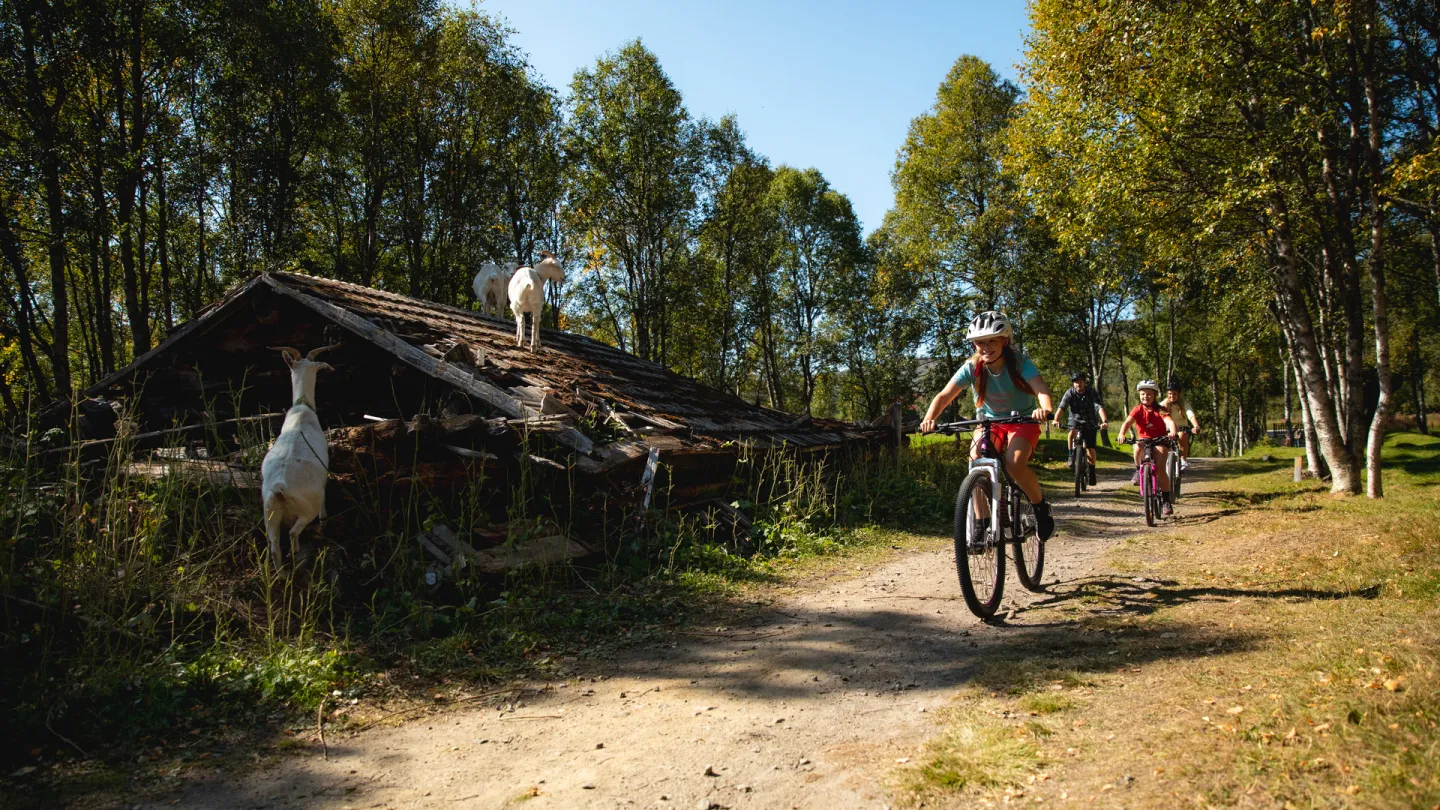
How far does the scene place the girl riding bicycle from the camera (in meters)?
5.49

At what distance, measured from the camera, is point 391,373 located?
909 cm

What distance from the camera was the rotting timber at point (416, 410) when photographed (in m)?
6.66

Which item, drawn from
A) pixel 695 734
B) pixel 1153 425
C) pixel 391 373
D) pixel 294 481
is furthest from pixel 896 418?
pixel 695 734

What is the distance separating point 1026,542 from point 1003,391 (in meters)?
1.37

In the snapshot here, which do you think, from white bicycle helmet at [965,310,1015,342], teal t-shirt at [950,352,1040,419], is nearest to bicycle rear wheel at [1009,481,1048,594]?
teal t-shirt at [950,352,1040,419]

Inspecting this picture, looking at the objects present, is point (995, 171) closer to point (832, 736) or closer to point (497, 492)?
point (497, 492)

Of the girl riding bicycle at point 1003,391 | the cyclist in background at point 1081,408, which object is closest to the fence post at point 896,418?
the cyclist in background at point 1081,408

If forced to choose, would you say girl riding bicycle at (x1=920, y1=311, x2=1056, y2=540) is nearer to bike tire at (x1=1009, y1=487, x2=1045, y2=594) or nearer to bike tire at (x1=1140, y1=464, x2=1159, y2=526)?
bike tire at (x1=1009, y1=487, x2=1045, y2=594)

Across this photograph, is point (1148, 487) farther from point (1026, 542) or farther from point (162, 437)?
point (162, 437)

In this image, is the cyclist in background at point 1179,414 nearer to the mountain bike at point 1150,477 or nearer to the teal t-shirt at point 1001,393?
the mountain bike at point 1150,477

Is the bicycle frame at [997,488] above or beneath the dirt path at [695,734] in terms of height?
A: above

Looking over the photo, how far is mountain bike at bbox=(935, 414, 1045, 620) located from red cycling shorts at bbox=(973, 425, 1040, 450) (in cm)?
4

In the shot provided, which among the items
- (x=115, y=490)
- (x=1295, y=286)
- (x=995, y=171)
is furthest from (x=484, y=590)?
(x=995, y=171)

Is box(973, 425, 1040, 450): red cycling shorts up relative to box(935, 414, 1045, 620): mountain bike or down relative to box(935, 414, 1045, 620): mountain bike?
up
